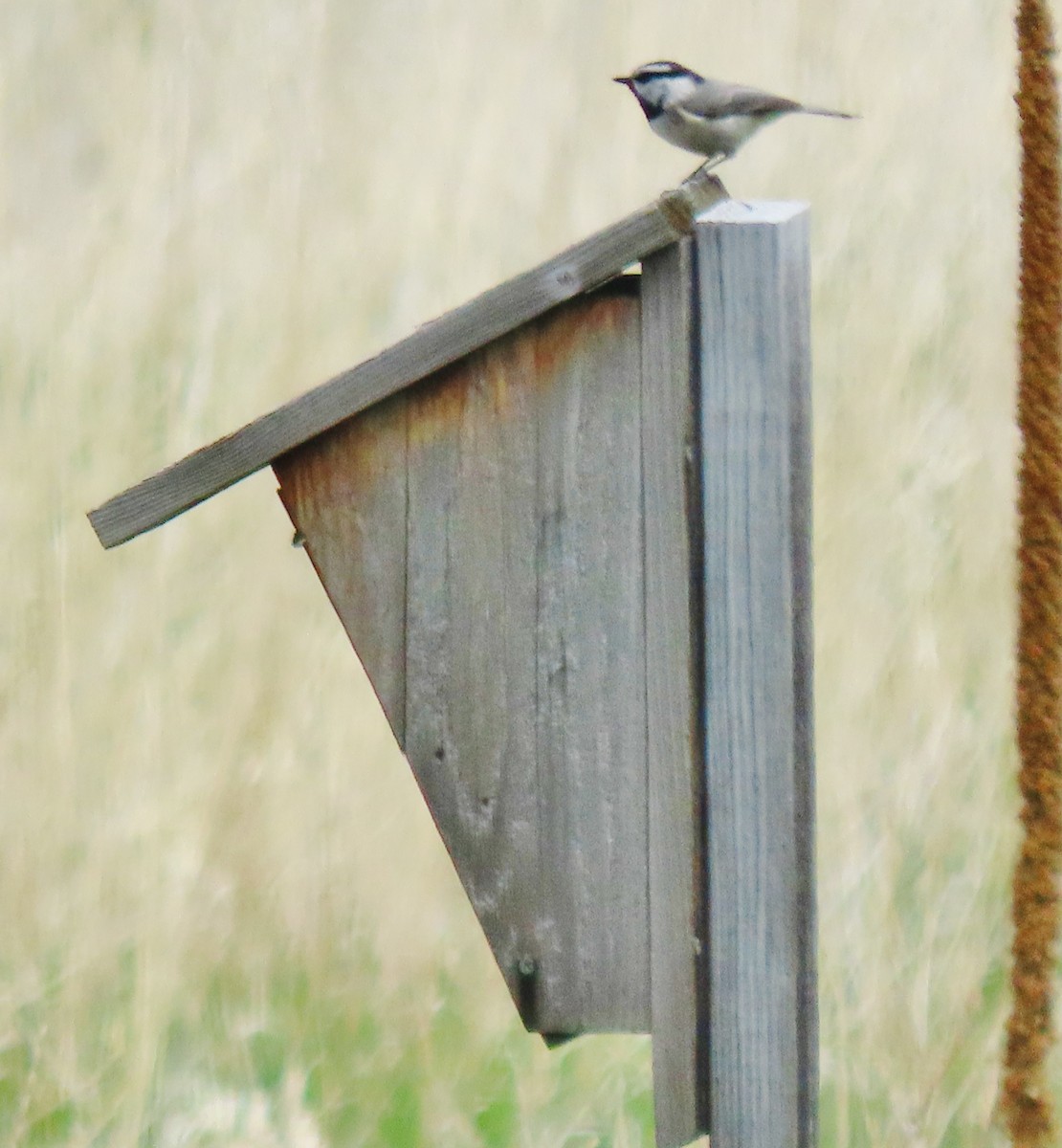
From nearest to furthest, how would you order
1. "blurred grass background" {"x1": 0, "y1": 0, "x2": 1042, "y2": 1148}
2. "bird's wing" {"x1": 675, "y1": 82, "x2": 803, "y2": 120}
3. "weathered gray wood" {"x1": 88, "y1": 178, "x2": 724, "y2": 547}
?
"weathered gray wood" {"x1": 88, "y1": 178, "x2": 724, "y2": 547} → "bird's wing" {"x1": 675, "y1": 82, "x2": 803, "y2": 120} → "blurred grass background" {"x1": 0, "y1": 0, "x2": 1042, "y2": 1148}

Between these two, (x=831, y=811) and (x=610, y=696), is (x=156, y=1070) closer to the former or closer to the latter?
(x=831, y=811)

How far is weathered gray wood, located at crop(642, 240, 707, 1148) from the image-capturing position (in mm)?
1527

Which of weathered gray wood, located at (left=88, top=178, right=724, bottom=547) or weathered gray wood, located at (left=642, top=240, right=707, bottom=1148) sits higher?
weathered gray wood, located at (left=88, top=178, right=724, bottom=547)

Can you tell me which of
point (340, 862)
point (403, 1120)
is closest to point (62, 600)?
point (340, 862)

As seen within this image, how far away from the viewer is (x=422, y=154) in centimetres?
320

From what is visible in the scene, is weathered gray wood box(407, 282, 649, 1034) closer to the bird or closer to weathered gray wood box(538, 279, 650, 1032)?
weathered gray wood box(538, 279, 650, 1032)

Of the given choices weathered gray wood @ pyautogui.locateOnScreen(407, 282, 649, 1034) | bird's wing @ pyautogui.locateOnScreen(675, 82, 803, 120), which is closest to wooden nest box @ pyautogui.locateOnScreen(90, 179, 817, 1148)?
weathered gray wood @ pyautogui.locateOnScreen(407, 282, 649, 1034)

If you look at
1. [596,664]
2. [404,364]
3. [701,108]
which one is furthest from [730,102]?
[596,664]

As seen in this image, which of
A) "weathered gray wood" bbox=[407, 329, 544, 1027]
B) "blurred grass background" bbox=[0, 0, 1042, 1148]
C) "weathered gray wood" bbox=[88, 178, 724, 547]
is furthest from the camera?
"blurred grass background" bbox=[0, 0, 1042, 1148]

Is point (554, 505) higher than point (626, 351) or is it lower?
lower

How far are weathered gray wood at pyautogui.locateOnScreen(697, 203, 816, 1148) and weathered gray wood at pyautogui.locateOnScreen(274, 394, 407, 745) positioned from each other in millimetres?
300

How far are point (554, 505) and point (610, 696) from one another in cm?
19

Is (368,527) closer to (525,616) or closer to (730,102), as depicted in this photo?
(525,616)

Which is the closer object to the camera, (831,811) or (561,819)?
(561,819)
